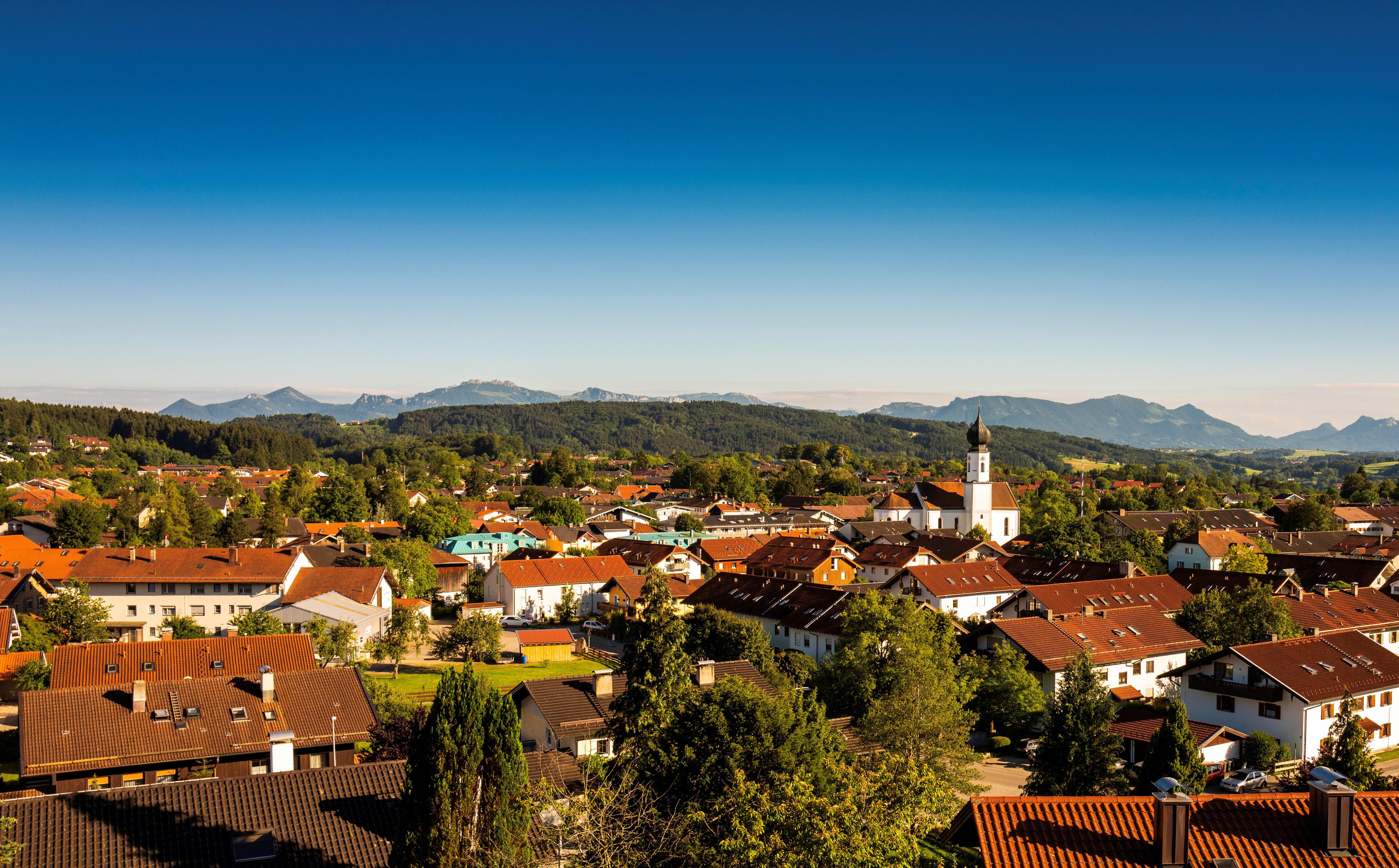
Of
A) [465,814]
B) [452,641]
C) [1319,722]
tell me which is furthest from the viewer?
[452,641]

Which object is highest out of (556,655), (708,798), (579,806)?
(579,806)

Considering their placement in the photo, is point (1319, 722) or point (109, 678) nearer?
point (109, 678)

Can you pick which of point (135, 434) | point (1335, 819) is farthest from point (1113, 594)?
point (135, 434)

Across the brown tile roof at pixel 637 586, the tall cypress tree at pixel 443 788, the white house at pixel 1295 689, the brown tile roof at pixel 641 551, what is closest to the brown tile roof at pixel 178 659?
the tall cypress tree at pixel 443 788

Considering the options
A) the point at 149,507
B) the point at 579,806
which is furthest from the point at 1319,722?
the point at 149,507

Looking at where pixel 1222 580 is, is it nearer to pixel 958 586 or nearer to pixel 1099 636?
pixel 958 586

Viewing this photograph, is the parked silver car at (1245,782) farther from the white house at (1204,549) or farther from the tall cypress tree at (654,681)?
the white house at (1204,549)

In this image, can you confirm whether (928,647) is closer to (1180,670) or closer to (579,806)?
(1180,670)
